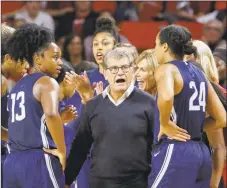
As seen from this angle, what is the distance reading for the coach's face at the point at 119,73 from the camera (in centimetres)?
566

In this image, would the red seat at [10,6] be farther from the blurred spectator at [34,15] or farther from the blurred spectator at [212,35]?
the blurred spectator at [212,35]

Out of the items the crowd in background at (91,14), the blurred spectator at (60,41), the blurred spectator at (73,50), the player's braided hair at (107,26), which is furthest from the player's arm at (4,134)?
the blurred spectator at (60,41)

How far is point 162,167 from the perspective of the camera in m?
5.58

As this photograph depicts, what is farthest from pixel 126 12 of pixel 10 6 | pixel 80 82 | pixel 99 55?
pixel 80 82

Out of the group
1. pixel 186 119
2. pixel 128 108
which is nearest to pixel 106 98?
pixel 128 108

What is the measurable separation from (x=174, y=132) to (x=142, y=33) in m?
5.38

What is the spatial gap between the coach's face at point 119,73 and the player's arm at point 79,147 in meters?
0.27

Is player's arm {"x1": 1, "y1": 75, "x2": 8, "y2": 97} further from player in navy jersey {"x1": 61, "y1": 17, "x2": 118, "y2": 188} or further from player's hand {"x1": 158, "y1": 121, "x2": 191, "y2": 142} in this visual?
player's hand {"x1": 158, "y1": 121, "x2": 191, "y2": 142}

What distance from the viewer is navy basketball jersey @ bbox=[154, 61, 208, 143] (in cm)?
561

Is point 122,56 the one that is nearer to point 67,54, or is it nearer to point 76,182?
point 76,182

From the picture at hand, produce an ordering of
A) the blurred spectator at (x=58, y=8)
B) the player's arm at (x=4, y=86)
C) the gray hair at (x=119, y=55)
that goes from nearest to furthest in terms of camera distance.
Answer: the gray hair at (x=119, y=55)
the player's arm at (x=4, y=86)
the blurred spectator at (x=58, y=8)

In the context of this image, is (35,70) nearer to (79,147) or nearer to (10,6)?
(79,147)

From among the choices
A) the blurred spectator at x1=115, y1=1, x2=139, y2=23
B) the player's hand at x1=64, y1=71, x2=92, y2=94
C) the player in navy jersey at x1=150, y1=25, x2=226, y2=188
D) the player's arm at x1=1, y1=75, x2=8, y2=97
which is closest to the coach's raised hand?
the player's hand at x1=64, y1=71, x2=92, y2=94

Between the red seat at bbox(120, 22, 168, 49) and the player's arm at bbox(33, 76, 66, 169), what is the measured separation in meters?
5.26
